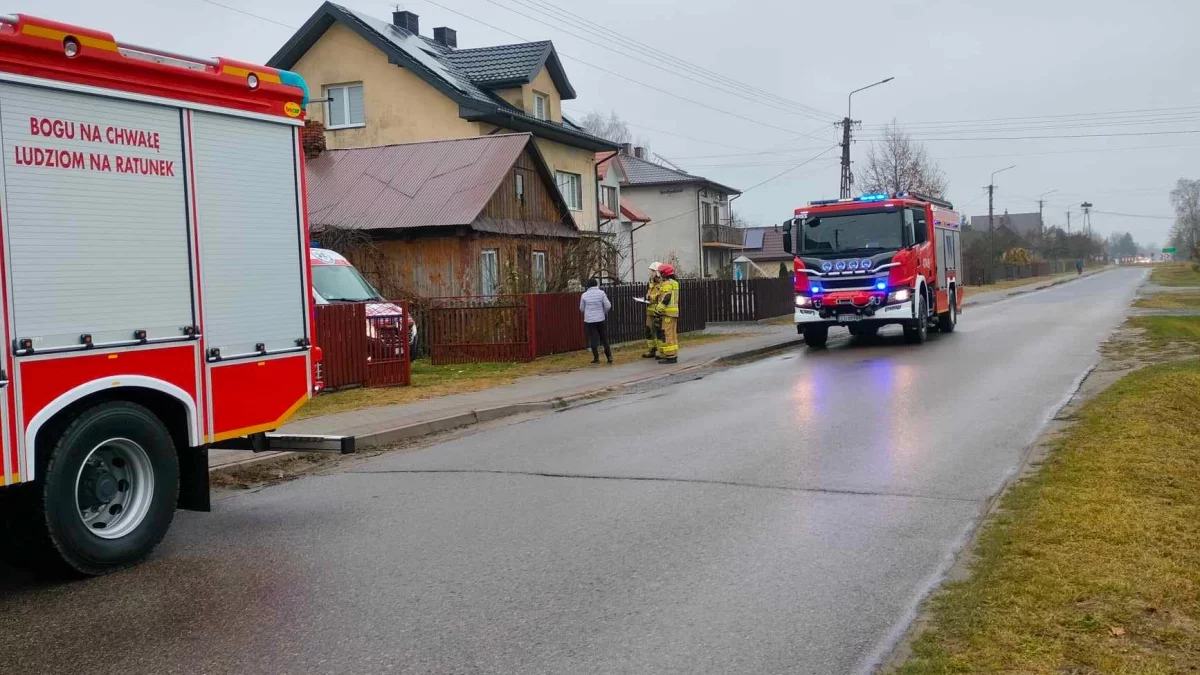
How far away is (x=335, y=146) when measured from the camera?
1371 inches

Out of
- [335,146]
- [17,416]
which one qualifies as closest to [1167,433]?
[17,416]

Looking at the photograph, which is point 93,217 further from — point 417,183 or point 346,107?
point 346,107

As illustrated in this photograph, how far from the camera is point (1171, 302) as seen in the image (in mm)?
34094

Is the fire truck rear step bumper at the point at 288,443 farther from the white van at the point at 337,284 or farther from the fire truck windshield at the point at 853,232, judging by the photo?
the fire truck windshield at the point at 853,232

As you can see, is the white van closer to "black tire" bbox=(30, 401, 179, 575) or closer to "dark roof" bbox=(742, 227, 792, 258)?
"black tire" bbox=(30, 401, 179, 575)

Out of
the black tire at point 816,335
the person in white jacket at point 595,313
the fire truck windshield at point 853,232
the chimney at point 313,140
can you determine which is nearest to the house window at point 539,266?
the person in white jacket at point 595,313

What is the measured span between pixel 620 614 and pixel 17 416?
330 centimetres

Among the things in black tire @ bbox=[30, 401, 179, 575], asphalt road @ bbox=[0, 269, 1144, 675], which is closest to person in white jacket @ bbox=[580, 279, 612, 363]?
asphalt road @ bbox=[0, 269, 1144, 675]

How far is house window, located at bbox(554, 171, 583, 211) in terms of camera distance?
36531mm

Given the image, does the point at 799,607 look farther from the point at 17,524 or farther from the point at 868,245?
the point at 868,245

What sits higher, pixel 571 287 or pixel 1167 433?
pixel 571 287

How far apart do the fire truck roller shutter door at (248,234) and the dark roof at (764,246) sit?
73665 mm

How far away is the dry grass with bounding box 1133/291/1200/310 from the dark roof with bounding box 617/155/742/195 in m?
27.4

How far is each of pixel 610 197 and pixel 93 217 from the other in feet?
147
